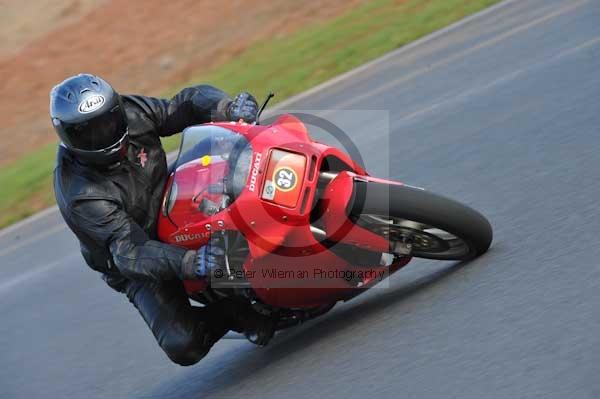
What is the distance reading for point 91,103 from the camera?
4.73 meters

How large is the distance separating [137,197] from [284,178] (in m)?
1.03

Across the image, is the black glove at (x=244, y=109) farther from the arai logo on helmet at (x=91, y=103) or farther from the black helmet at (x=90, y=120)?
the arai logo on helmet at (x=91, y=103)

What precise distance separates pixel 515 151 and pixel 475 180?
0.44 m

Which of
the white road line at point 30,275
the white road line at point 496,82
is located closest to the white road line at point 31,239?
the white road line at point 30,275

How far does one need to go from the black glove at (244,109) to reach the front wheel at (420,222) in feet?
2.53

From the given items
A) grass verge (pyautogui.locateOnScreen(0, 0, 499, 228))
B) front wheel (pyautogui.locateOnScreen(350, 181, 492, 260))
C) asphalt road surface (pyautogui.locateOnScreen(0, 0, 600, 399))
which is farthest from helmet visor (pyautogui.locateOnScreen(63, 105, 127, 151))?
grass verge (pyautogui.locateOnScreen(0, 0, 499, 228))

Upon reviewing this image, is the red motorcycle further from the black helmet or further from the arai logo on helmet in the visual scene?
the arai logo on helmet

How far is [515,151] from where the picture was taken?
674cm

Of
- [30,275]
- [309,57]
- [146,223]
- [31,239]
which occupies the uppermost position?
[146,223]

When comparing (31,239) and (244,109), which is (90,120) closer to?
(244,109)

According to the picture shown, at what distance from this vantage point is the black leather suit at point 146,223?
15.5 ft

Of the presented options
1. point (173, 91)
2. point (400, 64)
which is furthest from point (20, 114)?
point (400, 64)

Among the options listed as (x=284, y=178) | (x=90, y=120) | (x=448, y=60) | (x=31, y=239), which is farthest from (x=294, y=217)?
(x=448, y=60)

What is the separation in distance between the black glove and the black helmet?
553mm
